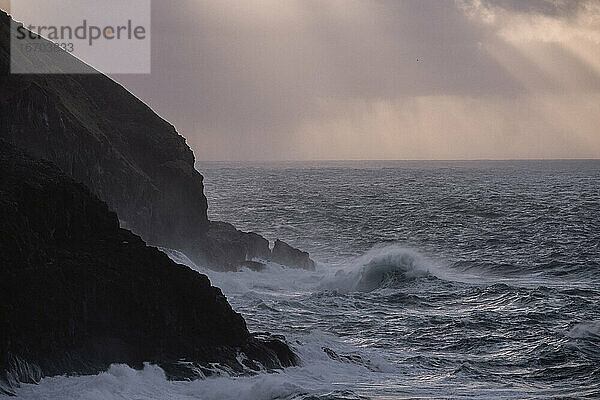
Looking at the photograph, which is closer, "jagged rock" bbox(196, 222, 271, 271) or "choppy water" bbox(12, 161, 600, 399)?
"choppy water" bbox(12, 161, 600, 399)

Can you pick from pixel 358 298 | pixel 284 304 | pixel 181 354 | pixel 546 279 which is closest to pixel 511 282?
pixel 546 279

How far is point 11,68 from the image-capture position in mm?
29734

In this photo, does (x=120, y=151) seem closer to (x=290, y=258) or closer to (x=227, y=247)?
(x=227, y=247)

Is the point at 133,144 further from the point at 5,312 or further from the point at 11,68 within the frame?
the point at 5,312

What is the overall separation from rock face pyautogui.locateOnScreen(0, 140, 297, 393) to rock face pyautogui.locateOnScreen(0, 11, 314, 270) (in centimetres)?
973

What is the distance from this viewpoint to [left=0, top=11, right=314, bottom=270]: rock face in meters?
28.8

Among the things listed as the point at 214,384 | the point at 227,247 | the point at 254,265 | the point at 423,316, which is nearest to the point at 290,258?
the point at 254,265

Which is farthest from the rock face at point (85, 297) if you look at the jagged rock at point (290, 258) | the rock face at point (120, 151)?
the jagged rock at point (290, 258)

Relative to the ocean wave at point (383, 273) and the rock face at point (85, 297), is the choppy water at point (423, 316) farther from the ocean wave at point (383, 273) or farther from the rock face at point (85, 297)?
the rock face at point (85, 297)

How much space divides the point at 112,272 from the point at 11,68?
14696mm

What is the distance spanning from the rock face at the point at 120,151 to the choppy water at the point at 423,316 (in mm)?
3657

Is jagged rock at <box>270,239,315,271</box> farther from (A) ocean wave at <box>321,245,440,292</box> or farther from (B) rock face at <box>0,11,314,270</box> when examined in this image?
(A) ocean wave at <box>321,245,440,292</box>

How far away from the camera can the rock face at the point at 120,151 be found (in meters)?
28.8

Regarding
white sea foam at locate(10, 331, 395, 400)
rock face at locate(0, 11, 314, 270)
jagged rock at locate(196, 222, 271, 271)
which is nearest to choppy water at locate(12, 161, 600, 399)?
white sea foam at locate(10, 331, 395, 400)
